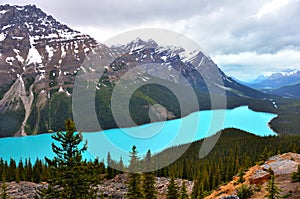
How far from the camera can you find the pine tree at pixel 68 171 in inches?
635

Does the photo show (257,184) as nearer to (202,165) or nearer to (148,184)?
(148,184)

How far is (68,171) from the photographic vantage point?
52.5 ft

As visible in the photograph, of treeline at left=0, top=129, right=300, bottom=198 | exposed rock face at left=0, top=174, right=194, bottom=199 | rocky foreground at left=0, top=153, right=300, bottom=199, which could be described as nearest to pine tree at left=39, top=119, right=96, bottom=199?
treeline at left=0, top=129, right=300, bottom=198

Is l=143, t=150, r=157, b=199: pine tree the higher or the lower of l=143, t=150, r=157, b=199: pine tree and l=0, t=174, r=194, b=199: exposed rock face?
the higher

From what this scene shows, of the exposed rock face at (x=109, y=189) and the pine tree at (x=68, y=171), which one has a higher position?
the pine tree at (x=68, y=171)

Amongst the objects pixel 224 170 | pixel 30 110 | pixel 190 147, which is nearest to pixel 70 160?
pixel 224 170

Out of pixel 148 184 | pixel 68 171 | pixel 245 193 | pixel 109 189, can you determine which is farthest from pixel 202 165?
pixel 68 171

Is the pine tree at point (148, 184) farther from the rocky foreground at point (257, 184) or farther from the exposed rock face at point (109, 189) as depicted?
the exposed rock face at point (109, 189)

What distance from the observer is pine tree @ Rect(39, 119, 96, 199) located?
16.1 m

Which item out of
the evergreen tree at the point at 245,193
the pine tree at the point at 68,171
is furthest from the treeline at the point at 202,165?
the evergreen tree at the point at 245,193

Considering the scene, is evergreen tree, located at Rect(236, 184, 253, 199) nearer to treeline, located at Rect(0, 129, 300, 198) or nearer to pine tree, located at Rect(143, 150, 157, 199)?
treeline, located at Rect(0, 129, 300, 198)

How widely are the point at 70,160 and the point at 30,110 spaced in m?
195

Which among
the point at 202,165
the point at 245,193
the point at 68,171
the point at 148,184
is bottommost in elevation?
the point at 245,193

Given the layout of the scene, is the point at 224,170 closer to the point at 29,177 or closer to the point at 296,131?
the point at 29,177
